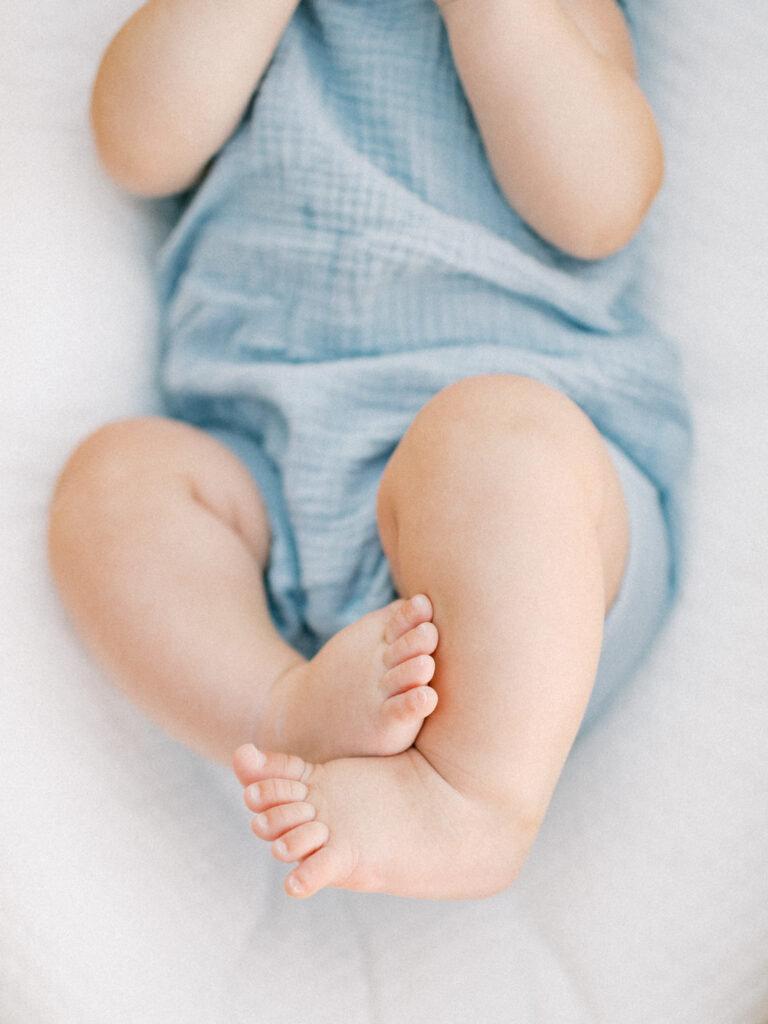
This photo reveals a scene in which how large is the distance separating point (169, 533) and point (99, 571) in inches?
2.3

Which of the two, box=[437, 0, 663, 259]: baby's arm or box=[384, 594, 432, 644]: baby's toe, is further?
box=[437, 0, 663, 259]: baby's arm

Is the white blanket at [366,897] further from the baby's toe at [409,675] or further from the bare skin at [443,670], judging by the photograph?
the baby's toe at [409,675]

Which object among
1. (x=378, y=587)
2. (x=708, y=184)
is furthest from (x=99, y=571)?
(x=708, y=184)

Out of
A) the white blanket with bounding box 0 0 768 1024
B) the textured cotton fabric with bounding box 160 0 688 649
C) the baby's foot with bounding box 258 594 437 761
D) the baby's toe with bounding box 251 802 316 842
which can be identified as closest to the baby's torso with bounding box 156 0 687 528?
the textured cotton fabric with bounding box 160 0 688 649

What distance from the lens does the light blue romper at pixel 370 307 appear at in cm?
75

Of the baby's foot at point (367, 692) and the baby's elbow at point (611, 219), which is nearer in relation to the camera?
the baby's foot at point (367, 692)

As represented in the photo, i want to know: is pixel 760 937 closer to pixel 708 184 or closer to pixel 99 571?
pixel 99 571

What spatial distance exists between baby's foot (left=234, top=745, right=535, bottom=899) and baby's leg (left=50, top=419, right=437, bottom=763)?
26 millimetres

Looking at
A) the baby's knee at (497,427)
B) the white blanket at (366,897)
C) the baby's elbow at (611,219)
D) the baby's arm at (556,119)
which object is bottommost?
the white blanket at (366,897)

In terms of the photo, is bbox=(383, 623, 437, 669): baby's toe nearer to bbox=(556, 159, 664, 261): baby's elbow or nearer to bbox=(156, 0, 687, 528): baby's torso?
bbox=(156, 0, 687, 528): baby's torso

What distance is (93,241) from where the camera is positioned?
0.88 m

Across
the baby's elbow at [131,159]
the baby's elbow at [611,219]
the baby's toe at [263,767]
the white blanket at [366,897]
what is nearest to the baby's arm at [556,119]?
the baby's elbow at [611,219]

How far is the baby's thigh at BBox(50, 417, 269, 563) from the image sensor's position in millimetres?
728

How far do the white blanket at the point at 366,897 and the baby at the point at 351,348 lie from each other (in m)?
0.05
